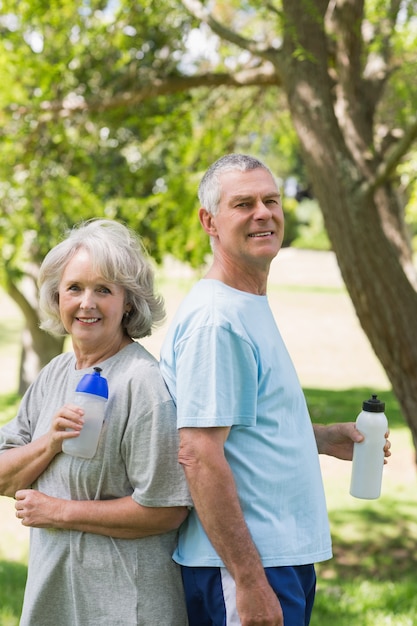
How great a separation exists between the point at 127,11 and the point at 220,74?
851 mm

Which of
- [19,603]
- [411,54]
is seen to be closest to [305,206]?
[411,54]

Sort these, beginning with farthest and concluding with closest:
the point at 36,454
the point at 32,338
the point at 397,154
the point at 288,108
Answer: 1. the point at 32,338
2. the point at 288,108
3. the point at 397,154
4. the point at 36,454

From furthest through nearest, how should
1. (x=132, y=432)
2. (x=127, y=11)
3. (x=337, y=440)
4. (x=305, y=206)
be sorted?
1. (x=305, y=206)
2. (x=127, y=11)
3. (x=337, y=440)
4. (x=132, y=432)

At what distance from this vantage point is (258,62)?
7.08 metres

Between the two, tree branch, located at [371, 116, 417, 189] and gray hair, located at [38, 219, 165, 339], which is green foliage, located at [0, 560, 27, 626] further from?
tree branch, located at [371, 116, 417, 189]

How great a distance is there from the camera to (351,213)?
5.12 meters

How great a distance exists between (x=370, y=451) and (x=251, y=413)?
51 centimetres

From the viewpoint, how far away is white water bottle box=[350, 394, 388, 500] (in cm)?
241

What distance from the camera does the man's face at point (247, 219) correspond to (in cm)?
222

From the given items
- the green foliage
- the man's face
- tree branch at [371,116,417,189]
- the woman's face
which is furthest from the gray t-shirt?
tree branch at [371,116,417,189]

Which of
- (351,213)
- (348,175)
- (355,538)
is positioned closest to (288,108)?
(348,175)

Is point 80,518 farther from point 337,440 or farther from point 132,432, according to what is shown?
point 337,440

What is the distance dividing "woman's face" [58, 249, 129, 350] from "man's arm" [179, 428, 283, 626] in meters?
0.41

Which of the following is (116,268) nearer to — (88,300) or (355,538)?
(88,300)
